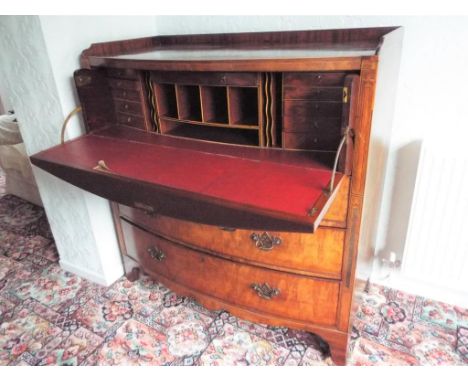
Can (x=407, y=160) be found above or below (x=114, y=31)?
below

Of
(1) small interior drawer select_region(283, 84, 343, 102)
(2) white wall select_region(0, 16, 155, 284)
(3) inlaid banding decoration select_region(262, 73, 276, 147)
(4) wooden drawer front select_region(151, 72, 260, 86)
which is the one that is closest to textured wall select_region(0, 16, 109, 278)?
(2) white wall select_region(0, 16, 155, 284)

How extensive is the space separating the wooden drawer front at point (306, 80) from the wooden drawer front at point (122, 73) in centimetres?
65

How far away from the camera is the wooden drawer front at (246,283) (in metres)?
1.44

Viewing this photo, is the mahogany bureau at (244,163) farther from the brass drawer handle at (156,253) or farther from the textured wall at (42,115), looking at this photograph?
the textured wall at (42,115)

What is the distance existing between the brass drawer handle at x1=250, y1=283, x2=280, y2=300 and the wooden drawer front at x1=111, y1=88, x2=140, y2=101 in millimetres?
906

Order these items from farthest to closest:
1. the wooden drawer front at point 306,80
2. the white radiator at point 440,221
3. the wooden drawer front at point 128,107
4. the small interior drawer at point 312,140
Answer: the wooden drawer front at point 128,107 < the white radiator at point 440,221 < the small interior drawer at point 312,140 < the wooden drawer front at point 306,80

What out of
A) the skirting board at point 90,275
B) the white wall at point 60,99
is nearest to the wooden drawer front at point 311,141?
the white wall at point 60,99

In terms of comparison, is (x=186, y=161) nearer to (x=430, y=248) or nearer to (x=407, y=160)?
(x=407, y=160)

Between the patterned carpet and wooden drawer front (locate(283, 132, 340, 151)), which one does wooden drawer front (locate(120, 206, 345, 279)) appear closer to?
wooden drawer front (locate(283, 132, 340, 151))

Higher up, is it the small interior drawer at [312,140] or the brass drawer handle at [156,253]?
the small interior drawer at [312,140]

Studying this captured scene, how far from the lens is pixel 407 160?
1.71 metres

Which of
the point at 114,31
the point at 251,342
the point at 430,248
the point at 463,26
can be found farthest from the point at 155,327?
the point at 463,26

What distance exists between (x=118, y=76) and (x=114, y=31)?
373 millimetres

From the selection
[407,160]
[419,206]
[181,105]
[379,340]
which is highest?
[181,105]
